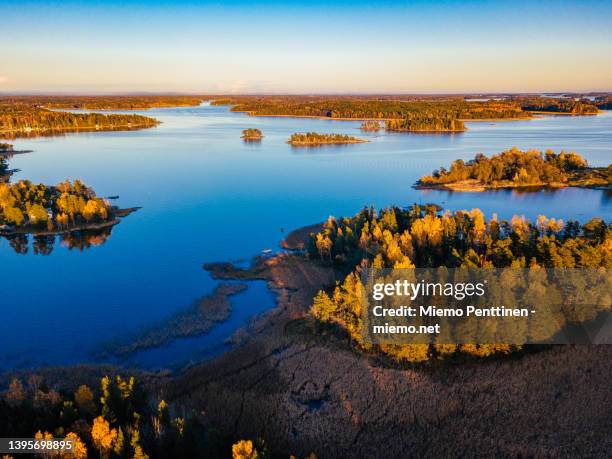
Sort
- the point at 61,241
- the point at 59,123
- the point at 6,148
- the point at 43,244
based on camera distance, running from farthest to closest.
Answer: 1. the point at 59,123
2. the point at 6,148
3. the point at 61,241
4. the point at 43,244

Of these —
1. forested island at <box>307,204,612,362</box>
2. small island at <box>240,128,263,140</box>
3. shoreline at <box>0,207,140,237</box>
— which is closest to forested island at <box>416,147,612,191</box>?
forested island at <box>307,204,612,362</box>

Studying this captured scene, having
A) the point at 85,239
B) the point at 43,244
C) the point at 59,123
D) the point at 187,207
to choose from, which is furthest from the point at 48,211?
the point at 59,123

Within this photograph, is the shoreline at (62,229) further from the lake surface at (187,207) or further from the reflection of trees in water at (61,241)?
the lake surface at (187,207)

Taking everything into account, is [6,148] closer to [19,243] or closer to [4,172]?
[4,172]

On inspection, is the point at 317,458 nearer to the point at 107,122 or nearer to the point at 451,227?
the point at 451,227

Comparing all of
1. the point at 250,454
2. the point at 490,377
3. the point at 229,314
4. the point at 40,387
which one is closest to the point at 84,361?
the point at 40,387

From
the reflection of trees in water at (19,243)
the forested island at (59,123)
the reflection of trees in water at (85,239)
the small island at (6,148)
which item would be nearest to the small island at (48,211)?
the reflection of trees in water at (19,243)
